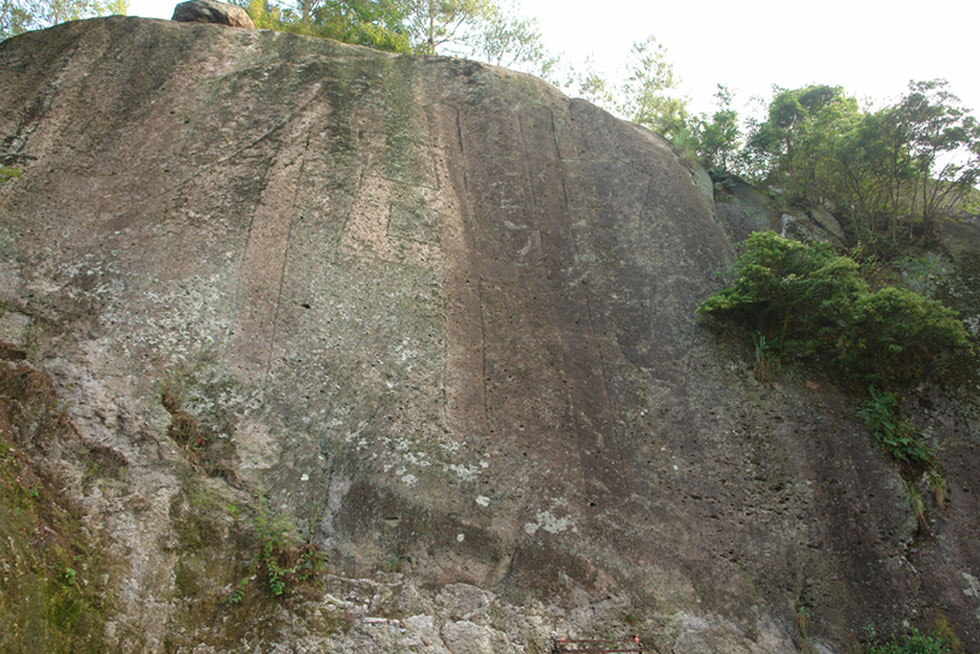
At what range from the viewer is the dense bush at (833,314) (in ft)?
23.1

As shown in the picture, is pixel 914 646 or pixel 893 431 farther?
pixel 893 431

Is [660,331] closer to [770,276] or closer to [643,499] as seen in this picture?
[770,276]

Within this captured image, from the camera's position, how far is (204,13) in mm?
9891

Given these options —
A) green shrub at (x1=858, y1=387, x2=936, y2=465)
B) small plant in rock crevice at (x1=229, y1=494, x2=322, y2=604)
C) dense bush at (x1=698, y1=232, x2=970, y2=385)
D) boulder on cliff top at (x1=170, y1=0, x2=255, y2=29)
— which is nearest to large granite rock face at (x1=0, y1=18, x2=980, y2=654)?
small plant in rock crevice at (x1=229, y1=494, x2=322, y2=604)

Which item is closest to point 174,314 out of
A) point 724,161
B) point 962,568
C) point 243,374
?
point 243,374

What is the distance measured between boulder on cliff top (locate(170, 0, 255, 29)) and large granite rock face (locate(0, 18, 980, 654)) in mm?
911

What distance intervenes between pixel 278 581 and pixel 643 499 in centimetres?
357

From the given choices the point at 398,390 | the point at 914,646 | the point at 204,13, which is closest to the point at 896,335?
the point at 914,646

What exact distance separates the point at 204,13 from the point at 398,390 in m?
7.31

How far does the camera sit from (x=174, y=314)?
21.5 ft

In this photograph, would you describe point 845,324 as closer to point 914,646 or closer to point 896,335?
point 896,335

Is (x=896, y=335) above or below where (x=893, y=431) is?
above

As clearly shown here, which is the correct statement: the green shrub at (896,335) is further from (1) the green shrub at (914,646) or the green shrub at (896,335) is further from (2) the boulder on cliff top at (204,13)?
(2) the boulder on cliff top at (204,13)

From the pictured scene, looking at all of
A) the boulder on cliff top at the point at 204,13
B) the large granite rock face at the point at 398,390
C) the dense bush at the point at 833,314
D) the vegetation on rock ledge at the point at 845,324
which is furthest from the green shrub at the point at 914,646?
the boulder on cliff top at the point at 204,13
